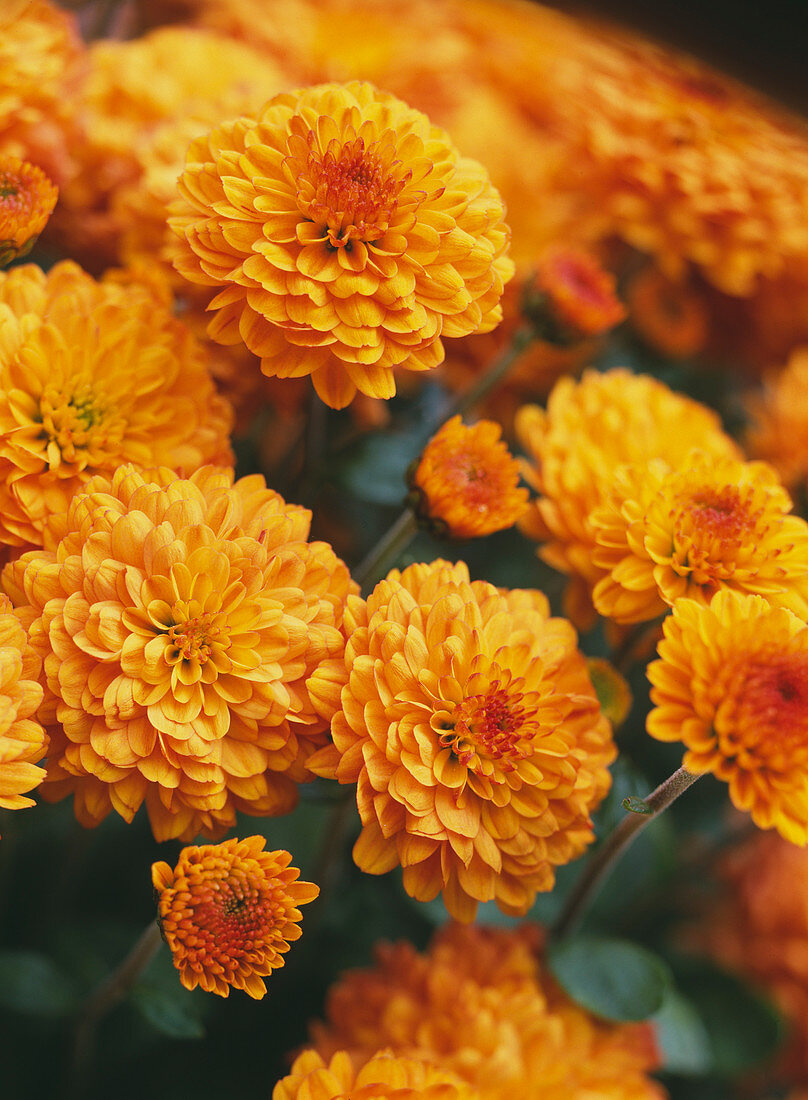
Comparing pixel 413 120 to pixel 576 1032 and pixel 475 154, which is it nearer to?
pixel 475 154

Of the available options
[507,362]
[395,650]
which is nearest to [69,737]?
[395,650]

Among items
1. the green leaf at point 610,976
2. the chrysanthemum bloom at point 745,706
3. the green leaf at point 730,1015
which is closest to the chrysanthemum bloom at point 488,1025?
the green leaf at point 610,976

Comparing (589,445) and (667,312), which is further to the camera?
(667,312)

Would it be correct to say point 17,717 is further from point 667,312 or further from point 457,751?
point 667,312

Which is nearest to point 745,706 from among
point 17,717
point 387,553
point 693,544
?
point 693,544

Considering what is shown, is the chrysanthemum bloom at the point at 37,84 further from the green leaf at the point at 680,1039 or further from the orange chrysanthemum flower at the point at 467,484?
the green leaf at the point at 680,1039
